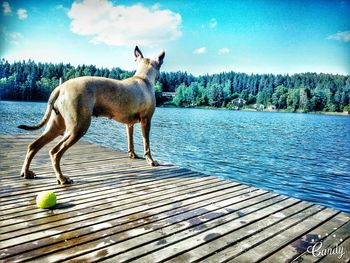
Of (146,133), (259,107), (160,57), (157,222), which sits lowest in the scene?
(157,222)

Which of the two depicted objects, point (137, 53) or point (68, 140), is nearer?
point (68, 140)

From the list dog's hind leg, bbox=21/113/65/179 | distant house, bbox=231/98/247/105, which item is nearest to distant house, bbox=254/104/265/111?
distant house, bbox=231/98/247/105

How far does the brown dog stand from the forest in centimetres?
11154

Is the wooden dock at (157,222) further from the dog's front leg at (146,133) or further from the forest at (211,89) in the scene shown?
the forest at (211,89)

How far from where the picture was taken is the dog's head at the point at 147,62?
707cm

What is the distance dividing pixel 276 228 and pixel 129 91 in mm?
3897

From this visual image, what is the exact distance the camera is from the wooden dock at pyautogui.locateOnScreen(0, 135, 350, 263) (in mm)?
2855

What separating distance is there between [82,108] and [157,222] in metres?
2.44

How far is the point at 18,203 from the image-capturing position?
400 centimetres

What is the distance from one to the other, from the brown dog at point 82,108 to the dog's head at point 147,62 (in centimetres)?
67

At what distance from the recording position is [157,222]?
3.59 metres

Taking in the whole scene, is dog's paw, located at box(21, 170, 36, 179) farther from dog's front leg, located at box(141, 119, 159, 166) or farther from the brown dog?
dog's front leg, located at box(141, 119, 159, 166)

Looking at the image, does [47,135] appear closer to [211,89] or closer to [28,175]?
[28,175]

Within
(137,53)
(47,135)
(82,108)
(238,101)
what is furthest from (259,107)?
(82,108)
